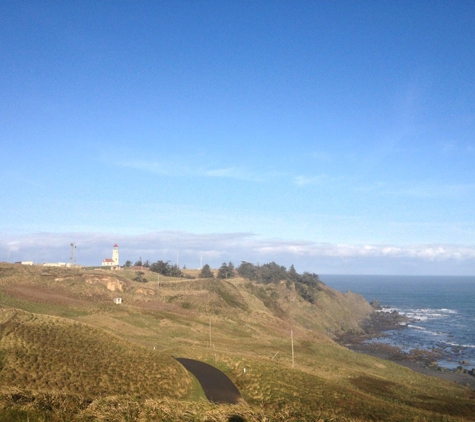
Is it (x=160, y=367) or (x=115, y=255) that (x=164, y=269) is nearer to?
(x=115, y=255)

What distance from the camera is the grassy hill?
15031 millimetres

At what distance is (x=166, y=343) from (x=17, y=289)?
35491 mm

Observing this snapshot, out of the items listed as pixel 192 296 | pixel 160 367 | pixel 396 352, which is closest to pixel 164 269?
pixel 192 296

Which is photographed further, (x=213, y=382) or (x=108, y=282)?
(x=108, y=282)

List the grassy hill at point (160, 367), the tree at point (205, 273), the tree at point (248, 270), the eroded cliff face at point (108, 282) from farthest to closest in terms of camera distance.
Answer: the tree at point (248, 270)
the tree at point (205, 273)
the eroded cliff face at point (108, 282)
the grassy hill at point (160, 367)

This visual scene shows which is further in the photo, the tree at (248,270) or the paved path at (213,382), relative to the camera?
the tree at (248,270)

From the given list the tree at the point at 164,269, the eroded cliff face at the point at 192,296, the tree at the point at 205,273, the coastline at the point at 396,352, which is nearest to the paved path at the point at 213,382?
the eroded cliff face at the point at 192,296

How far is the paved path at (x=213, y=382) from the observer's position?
2849 centimetres

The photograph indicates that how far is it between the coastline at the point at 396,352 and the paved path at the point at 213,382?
4458cm

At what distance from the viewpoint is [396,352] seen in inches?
3319

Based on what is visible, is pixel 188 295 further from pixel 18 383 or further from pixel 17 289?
pixel 18 383

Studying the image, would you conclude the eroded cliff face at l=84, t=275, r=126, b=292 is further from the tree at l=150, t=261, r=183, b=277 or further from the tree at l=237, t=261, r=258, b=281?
the tree at l=237, t=261, r=258, b=281

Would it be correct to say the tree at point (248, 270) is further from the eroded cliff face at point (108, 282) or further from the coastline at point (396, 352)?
the eroded cliff face at point (108, 282)

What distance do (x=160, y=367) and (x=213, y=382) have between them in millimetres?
4913
